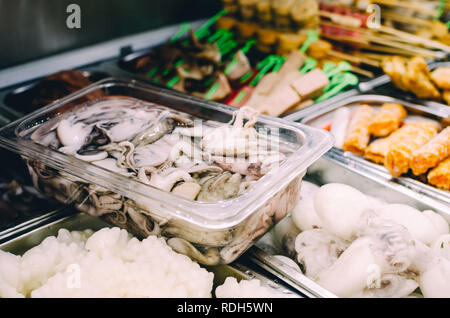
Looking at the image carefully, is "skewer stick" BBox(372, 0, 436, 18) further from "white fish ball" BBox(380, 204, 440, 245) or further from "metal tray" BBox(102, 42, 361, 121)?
"white fish ball" BBox(380, 204, 440, 245)

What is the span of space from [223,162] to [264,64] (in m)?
1.93

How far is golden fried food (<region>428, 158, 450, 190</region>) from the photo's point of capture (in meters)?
1.86

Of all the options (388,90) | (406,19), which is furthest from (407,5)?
(388,90)

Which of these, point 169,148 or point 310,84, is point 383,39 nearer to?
point 310,84

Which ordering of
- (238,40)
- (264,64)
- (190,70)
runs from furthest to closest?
1. (238,40)
2. (264,64)
3. (190,70)

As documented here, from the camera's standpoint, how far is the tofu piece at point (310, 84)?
2658 mm

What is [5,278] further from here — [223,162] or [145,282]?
[223,162]

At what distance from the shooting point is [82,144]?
65.1 inches

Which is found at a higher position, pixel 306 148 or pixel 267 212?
pixel 306 148

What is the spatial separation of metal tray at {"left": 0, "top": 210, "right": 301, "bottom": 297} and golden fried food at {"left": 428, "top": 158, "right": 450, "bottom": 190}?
103cm

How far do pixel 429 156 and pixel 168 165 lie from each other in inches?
50.9

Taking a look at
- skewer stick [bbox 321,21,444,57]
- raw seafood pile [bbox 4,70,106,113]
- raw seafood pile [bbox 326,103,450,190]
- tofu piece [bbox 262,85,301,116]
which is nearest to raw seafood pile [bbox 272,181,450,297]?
raw seafood pile [bbox 326,103,450,190]
